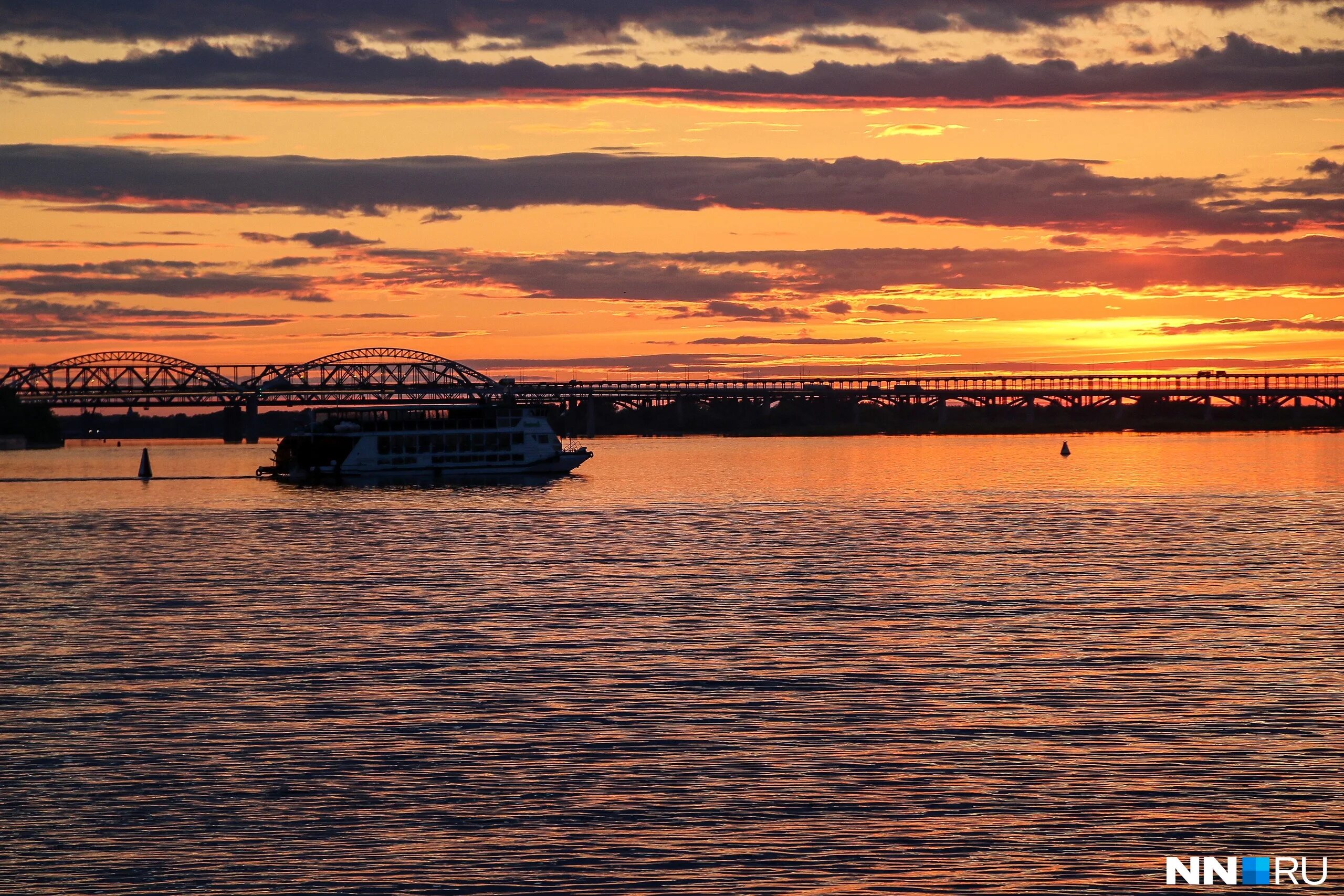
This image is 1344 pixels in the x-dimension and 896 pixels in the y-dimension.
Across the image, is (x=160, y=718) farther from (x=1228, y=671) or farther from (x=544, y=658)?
(x=1228, y=671)

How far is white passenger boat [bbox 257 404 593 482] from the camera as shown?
13688cm

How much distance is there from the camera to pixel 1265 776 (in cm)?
2155

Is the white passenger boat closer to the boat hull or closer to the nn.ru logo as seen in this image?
the boat hull

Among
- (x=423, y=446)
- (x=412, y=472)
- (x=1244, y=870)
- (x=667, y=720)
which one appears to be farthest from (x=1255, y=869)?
(x=423, y=446)

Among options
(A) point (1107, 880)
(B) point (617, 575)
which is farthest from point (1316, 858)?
(B) point (617, 575)

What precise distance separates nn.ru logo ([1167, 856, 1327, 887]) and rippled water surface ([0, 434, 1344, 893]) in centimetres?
30

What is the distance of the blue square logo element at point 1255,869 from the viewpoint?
1723 centimetres

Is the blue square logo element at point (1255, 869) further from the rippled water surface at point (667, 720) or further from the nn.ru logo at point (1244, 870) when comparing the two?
the rippled water surface at point (667, 720)

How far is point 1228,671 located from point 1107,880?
47.2 ft

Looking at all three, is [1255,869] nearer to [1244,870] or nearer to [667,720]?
[1244,870]

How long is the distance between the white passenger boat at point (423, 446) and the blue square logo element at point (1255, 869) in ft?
392

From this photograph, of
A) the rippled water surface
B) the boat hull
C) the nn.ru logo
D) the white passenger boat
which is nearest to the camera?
the nn.ru logo

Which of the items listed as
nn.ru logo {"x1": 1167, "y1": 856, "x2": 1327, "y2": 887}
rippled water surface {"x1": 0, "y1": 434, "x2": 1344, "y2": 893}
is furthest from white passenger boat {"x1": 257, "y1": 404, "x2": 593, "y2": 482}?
nn.ru logo {"x1": 1167, "y1": 856, "x2": 1327, "y2": 887}

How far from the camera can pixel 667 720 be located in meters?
26.0
